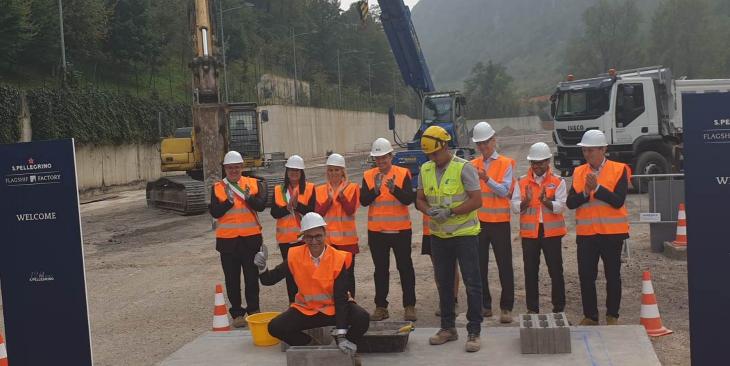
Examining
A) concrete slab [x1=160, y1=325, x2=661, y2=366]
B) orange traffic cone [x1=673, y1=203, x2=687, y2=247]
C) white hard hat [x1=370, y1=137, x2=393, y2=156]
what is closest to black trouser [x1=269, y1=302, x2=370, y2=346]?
concrete slab [x1=160, y1=325, x2=661, y2=366]

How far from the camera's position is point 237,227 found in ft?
25.8

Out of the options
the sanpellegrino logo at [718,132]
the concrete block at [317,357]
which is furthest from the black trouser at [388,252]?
the sanpellegrino logo at [718,132]

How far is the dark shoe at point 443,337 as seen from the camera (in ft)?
21.6

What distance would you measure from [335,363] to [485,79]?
112876 mm

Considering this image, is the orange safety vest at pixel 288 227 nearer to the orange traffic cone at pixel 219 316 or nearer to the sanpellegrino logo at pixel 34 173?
the orange traffic cone at pixel 219 316

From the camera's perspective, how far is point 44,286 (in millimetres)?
5949

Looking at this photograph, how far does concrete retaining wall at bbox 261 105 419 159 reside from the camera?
4691 cm

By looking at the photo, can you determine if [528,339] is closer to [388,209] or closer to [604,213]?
[604,213]

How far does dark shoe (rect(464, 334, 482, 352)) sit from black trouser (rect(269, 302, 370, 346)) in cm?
93

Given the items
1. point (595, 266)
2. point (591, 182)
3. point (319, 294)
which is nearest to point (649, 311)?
point (595, 266)

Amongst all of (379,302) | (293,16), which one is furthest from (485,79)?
(379,302)

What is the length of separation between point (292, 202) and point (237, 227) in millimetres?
711

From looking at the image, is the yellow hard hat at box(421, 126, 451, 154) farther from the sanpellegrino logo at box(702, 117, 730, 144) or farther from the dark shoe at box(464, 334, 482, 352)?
the sanpellegrino logo at box(702, 117, 730, 144)

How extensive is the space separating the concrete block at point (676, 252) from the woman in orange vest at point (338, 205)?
577 cm
